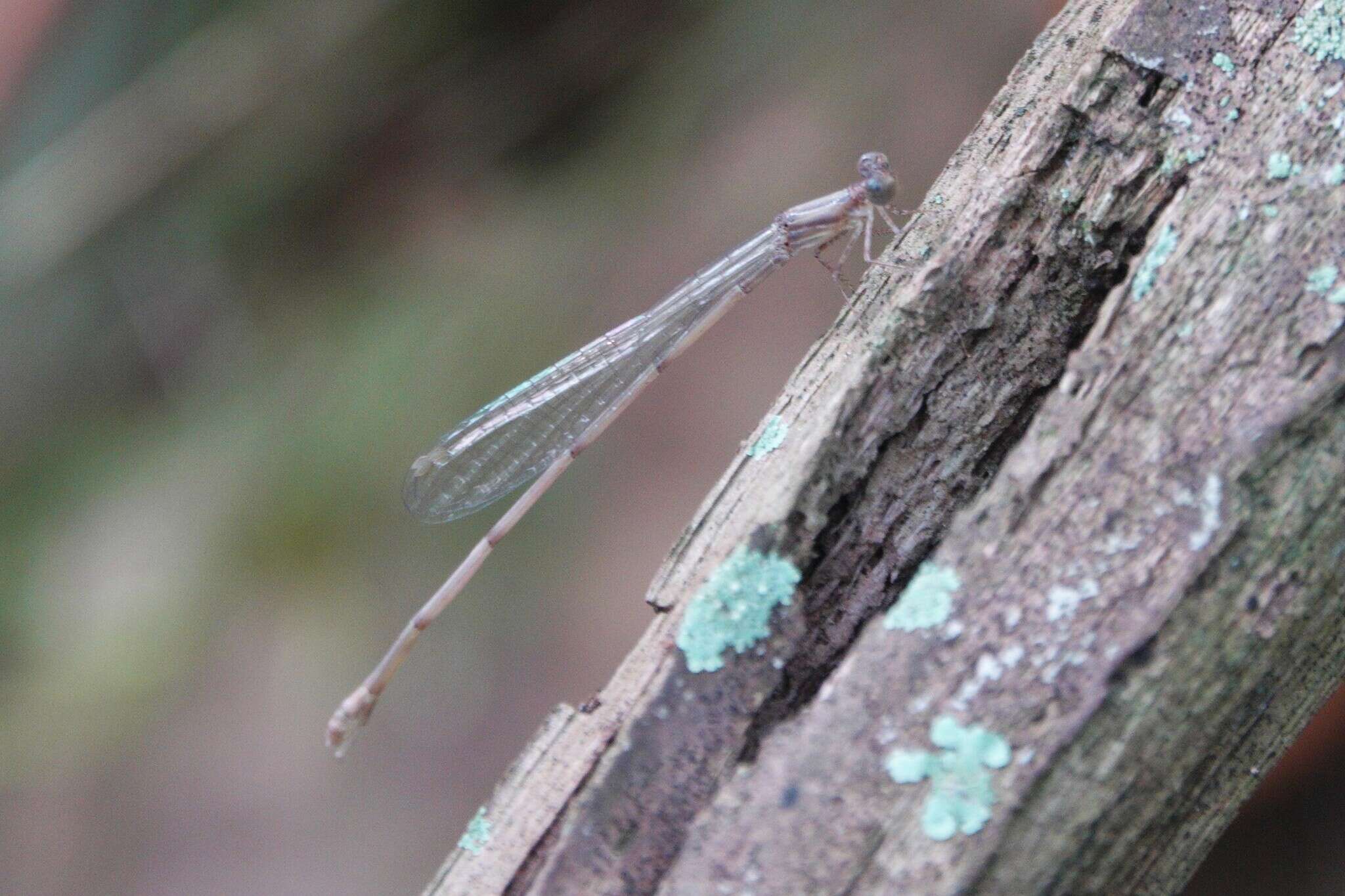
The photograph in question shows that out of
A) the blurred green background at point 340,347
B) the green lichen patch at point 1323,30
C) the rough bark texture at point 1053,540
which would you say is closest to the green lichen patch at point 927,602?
the rough bark texture at point 1053,540

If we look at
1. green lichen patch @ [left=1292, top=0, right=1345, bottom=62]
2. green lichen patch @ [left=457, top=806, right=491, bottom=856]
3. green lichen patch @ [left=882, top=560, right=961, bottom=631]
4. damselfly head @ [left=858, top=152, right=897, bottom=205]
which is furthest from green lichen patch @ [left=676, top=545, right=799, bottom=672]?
damselfly head @ [left=858, top=152, right=897, bottom=205]

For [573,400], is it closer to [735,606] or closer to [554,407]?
[554,407]

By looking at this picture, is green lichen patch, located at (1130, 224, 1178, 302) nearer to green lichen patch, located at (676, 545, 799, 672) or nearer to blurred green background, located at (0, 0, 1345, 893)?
green lichen patch, located at (676, 545, 799, 672)

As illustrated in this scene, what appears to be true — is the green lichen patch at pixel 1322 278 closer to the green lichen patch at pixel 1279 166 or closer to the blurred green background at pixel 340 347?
the green lichen patch at pixel 1279 166

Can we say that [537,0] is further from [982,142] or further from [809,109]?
[982,142]

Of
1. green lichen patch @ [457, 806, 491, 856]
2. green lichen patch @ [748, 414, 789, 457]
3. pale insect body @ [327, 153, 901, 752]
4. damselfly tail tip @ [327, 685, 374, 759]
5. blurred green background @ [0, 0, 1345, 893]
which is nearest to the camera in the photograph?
green lichen patch @ [457, 806, 491, 856]

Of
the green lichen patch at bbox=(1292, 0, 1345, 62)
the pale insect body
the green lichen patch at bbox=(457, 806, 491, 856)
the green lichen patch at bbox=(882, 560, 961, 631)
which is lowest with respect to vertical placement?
the green lichen patch at bbox=(457, 806, 491, 856)

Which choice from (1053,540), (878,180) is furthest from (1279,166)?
(878,180)
